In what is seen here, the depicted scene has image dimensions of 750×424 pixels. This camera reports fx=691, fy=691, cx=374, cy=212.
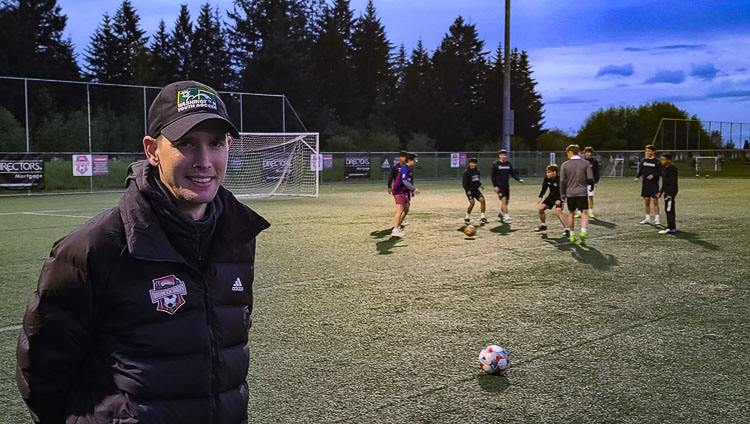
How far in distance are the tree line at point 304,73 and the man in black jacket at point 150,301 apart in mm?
31203

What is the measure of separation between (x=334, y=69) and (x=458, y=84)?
15256 mm

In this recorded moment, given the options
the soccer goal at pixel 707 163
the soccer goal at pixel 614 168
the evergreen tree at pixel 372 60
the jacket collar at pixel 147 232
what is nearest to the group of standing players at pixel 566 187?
the jacket collar at pixel 147 232

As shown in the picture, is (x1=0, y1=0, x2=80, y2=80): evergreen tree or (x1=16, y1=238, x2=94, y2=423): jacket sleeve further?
(x1=0, y1=0, x2=80, y2=80): evergreen tree

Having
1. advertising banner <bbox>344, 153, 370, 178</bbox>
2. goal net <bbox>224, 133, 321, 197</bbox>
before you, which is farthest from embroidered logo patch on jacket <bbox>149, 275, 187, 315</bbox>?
advertising banner <bbox>344, 153, 370, 178</bbox>

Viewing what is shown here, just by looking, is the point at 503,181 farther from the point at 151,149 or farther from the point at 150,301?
the point at 150,301

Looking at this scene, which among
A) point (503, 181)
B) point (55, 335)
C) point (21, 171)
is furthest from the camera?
point (21, 171)

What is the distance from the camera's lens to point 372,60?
6912cm

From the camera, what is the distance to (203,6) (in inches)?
2185

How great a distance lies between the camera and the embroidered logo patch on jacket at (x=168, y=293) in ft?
6.82

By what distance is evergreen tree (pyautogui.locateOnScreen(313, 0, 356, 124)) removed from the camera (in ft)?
199

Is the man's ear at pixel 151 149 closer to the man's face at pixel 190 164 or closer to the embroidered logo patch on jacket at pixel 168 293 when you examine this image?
the man's face at pixel 190 164

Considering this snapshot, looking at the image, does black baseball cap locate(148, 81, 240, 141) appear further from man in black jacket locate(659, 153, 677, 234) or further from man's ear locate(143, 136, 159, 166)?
man in black jacket locate(659, 153, 677, 234)

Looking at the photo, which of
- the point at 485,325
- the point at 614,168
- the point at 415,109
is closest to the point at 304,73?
the point at 415,109

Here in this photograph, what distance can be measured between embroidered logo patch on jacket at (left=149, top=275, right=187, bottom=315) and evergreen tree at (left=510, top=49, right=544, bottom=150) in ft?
227
